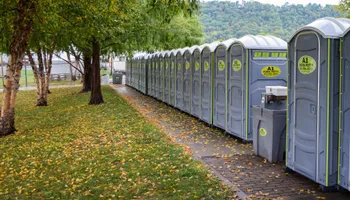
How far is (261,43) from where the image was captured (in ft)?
27.5

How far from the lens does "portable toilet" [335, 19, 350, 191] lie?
472 centimetres

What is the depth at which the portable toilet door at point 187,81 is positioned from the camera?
1265cm

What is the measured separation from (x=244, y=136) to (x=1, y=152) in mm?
5559

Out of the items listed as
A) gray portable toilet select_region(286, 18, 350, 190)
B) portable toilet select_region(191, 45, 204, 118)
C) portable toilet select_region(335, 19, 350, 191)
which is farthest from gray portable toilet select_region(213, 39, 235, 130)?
portable toilet select_region(335, 19, 350, 191)

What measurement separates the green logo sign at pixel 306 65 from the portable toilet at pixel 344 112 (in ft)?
1.60

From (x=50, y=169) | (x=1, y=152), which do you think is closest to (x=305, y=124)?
(x=50, y=169)

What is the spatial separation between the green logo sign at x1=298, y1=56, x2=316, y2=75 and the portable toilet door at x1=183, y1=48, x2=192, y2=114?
7148 mm

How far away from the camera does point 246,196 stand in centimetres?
504

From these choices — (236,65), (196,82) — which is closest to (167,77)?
(196,82)

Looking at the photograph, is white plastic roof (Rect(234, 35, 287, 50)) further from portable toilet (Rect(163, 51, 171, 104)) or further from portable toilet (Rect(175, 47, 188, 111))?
portable toilet (Rect(163, 51, 171, 104))

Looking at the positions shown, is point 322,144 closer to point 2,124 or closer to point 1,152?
point 1,152

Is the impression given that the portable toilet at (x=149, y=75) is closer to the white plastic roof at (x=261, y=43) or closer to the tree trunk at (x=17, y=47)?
the tree trunk at (x=17, y=47)

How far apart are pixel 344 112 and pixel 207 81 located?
20.2 feet

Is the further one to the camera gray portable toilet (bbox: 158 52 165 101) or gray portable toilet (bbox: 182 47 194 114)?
gray portable toilet (bbox: 158 52 165 101)
